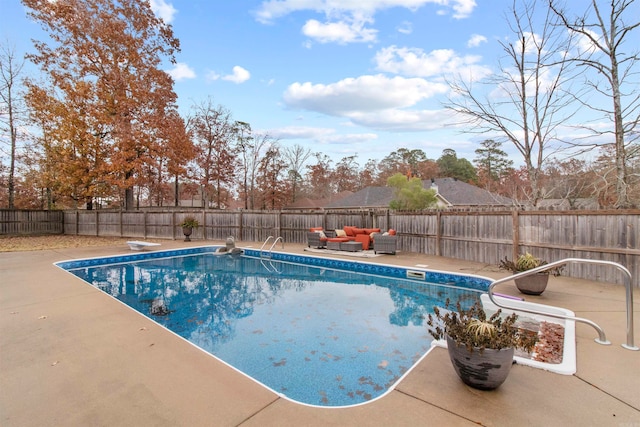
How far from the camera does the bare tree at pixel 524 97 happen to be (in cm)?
914

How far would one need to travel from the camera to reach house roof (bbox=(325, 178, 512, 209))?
22.5m

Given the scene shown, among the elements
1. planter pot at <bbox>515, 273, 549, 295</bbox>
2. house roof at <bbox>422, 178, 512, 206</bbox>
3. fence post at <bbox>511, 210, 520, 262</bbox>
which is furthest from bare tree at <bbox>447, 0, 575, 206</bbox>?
house roof at <bbox>422, 178, 512, 206</bbox>

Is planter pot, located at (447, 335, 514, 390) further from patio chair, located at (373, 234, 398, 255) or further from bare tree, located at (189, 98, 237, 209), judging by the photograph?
bare tree, located at (189, 98, 237, 209)

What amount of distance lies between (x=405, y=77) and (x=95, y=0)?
15.3 m

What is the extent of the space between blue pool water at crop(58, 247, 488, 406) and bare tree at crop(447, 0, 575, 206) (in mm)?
5550

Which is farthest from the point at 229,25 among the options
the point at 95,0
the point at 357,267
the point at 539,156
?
the point at 539,156

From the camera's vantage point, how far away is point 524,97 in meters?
9.73

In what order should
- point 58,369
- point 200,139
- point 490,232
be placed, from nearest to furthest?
1. point 58,369
2. point 490,232
3. point 200,139

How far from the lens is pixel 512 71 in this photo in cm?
973

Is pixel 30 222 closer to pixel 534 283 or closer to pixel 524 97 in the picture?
pixel 534 283

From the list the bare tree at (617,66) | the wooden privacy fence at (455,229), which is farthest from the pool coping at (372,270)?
the bare tree at (617,66)

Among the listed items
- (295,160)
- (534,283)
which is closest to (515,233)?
(534,283)

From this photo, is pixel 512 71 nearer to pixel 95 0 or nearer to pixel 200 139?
pixel 95 0

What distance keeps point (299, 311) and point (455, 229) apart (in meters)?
5.68
